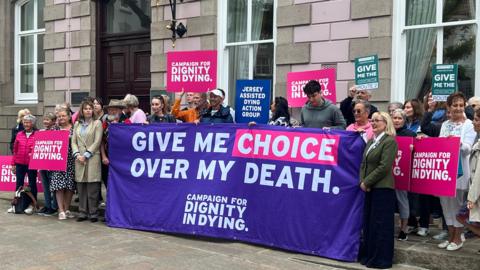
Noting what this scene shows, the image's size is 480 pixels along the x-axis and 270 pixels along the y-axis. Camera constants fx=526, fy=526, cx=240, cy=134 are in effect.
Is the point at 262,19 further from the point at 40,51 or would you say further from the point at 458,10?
the point at 40,51

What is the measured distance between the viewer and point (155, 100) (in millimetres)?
7918

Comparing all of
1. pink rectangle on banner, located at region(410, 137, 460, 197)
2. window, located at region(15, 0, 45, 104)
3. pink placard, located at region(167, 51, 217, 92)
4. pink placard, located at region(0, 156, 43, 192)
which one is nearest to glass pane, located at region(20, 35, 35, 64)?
window, located at region(15, 0, 45, 104)

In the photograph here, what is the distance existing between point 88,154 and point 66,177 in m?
0.65

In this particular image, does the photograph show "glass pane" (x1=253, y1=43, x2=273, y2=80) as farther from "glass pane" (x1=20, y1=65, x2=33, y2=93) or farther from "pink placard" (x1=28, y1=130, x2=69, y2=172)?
"glass pane" (x1=20, y1=65, x2=33, y2=93)

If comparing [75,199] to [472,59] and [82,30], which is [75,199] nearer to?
[82,30]

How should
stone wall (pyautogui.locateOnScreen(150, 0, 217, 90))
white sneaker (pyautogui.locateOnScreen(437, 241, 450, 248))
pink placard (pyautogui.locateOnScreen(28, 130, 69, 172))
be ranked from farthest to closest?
stone wall (pyautogui.locateOnScreen(150, 0, 217, 90)) → pink placard (pyautogui.locateOnScreen(28, 130, 69, 172)) → white sneaker (pyautogui.locateOnScreen(437, 241, 450, 248))

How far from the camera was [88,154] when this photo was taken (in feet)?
25.7

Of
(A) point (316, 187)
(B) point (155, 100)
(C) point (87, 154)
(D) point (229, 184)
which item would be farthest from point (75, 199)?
(A) point (316, 187)

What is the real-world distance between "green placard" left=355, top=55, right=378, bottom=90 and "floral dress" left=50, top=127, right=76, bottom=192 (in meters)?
4.44

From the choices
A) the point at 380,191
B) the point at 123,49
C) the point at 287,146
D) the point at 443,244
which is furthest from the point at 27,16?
the point at 443,244

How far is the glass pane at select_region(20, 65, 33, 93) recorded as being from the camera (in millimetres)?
15078

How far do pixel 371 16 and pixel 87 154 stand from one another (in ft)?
16.7

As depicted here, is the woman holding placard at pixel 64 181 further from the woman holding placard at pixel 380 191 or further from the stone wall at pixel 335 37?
the woman holding placard at pixel 380 191

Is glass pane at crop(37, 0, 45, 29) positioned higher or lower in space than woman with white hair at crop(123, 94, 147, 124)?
higher
